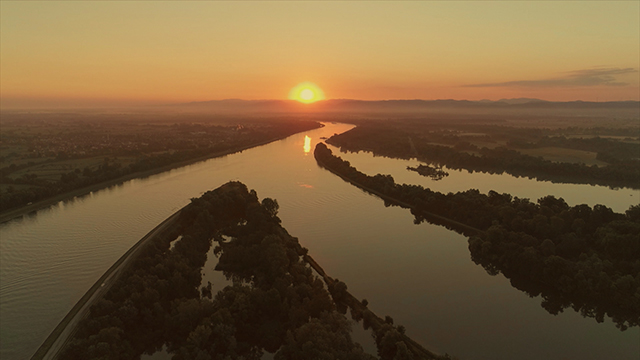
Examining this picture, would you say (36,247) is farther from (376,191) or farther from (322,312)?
(376,191)

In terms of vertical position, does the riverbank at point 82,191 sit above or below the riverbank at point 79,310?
above

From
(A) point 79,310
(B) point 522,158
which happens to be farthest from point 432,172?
(A) point 79,310

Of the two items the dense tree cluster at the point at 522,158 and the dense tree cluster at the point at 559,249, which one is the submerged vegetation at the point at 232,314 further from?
the dense tree cluster at the point at 522,158

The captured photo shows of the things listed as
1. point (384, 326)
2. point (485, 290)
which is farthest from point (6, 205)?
point (485, 290)

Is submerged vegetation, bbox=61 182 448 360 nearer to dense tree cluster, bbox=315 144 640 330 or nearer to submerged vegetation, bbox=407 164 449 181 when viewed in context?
dense tree cluster, bbox=315 144 640 330

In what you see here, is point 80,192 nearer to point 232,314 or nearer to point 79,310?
point 79,310

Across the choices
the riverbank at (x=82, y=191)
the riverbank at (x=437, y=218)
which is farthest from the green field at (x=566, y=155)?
the riverbank at (x=82, y=191)

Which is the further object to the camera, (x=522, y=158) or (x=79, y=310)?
(x=522, y=158)
